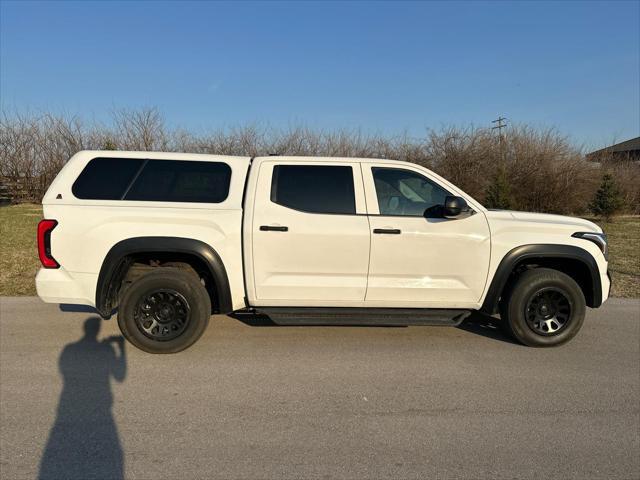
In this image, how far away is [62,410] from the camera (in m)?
3.19

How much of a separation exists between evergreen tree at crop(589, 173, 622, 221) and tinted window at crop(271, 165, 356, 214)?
1709 cm

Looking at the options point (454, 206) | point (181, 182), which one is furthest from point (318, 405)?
point (181, 182)

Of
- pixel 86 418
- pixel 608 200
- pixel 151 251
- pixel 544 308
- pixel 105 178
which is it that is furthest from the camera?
pixel 608 200

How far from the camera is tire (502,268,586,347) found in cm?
439

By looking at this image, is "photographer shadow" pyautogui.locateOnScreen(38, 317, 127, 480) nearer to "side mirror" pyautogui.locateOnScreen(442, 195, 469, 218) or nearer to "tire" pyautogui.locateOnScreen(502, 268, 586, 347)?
"side mirror" pyautogui.locateOnScreen(442, 195, 469, 218)

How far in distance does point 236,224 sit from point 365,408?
209cm

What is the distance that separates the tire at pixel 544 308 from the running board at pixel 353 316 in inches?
26.3

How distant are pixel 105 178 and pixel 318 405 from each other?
3046 mm

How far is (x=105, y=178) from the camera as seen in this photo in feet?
13.9

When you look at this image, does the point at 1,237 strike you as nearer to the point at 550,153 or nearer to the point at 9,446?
the point at 9,446

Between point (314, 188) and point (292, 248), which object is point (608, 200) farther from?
point (292, 248)

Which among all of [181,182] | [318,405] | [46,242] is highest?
[181,182]

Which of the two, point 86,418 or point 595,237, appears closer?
point 86,418

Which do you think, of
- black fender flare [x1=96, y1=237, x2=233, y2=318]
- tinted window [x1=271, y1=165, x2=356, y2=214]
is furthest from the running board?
tinted window [x1=271, y1=165, x2=356, y2=214]
